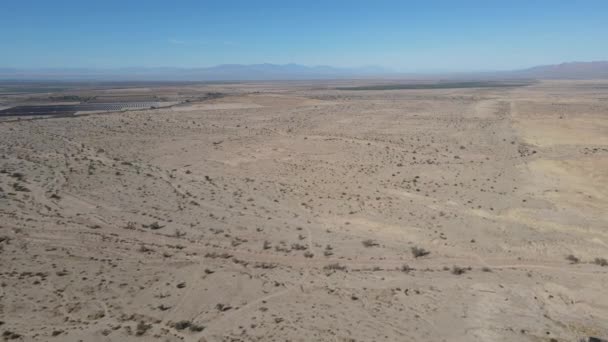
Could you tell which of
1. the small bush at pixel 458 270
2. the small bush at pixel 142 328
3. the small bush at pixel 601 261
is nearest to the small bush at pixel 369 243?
the small bush at pixel 458 270

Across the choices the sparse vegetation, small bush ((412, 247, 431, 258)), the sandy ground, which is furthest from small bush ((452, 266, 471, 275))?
the sparse vegetation

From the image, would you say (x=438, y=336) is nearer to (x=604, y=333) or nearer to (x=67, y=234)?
(x=604, y=333)

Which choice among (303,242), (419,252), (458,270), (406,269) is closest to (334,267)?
(406,269)

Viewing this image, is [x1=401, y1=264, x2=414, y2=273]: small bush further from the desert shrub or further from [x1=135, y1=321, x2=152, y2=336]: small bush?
[x1=135, y1=321, x2=152, y2=336]: small bush

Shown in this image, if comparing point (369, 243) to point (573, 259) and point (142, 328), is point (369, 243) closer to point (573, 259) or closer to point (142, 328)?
point (573, 259)

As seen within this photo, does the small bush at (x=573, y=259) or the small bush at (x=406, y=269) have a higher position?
the small bush at (x=573, y=259)

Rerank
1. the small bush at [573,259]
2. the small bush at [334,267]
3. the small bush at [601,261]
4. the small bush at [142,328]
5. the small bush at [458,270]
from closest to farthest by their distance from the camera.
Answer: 1. the small bush at [142,328]
2. the small bush at [458,270]
3. the small bush at [334,267]
4. the small bush at [601,261]
5. the small bush at [573,259]

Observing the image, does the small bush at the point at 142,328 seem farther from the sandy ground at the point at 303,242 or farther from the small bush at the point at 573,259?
the small bush at the point at 573,259

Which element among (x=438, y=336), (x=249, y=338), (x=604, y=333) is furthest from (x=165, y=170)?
(x=604, y=333)
